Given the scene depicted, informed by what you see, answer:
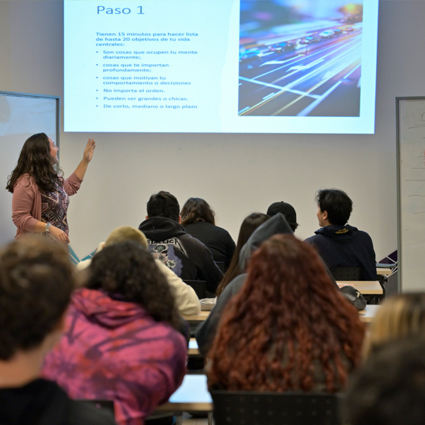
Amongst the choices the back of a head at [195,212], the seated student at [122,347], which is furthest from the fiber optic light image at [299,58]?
the seated student at [122,347]

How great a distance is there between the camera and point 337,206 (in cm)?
383

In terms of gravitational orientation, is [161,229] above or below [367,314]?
above

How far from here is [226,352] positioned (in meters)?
1.43

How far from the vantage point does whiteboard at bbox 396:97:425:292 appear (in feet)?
15.0

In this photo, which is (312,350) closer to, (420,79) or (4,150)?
(4,150)

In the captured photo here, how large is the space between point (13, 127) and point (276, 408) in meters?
3.95

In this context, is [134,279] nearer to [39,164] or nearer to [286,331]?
[286,331]

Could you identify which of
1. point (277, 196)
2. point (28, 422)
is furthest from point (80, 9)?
point (28, 422)

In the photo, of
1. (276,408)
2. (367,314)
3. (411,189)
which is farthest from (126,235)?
(411,189)

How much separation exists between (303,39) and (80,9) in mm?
2158

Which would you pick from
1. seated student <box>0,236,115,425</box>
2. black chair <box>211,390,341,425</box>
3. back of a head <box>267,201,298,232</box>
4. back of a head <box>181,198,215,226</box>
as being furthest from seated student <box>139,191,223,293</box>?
seated student <box>0,236,115,425</box>

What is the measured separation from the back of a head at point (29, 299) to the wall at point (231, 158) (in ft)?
14.8

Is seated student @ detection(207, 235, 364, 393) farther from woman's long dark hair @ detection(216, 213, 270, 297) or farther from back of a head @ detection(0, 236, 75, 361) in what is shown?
woman's long dark hair @ detection(216, 213, 270, 297)

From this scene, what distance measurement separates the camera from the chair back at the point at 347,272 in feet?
12.4
